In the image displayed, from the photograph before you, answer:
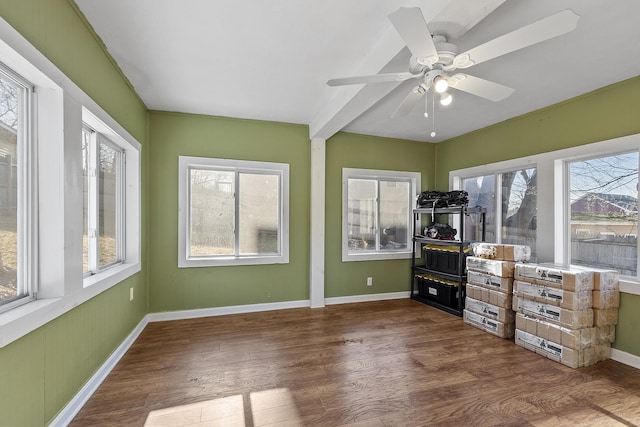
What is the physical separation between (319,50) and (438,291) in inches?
139

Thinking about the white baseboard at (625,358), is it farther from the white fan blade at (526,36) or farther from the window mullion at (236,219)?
the window mullion at (236,219)

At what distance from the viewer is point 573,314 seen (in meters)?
2.54

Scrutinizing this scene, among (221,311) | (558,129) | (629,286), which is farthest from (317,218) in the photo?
(629,286)

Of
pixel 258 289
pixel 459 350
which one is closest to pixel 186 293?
pixel 258 289

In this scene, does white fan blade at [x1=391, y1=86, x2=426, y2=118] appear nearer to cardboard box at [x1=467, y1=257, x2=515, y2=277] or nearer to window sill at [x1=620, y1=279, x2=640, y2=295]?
cardboard box at [x1=467, y1=257, x2=515, y2=277]

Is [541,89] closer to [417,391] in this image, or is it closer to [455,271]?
[455,271]

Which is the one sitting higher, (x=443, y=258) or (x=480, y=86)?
(x=480, y=86)

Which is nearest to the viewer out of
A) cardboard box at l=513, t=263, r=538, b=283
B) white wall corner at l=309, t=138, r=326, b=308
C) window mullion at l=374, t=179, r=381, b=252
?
cardboard box at l=513, t=263, r=538, b=283

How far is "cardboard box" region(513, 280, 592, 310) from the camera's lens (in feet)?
8.43

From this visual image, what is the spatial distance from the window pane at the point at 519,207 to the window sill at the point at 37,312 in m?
4.46

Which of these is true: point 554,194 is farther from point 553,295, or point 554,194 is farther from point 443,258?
point 443,258

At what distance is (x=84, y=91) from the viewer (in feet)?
6.50

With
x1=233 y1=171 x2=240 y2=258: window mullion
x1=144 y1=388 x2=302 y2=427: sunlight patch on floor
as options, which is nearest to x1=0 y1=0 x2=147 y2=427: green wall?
x1=144 y1=388 x2=302 y2=427: sunlight patch on floor

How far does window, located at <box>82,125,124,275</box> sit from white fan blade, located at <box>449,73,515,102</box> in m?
2.77
